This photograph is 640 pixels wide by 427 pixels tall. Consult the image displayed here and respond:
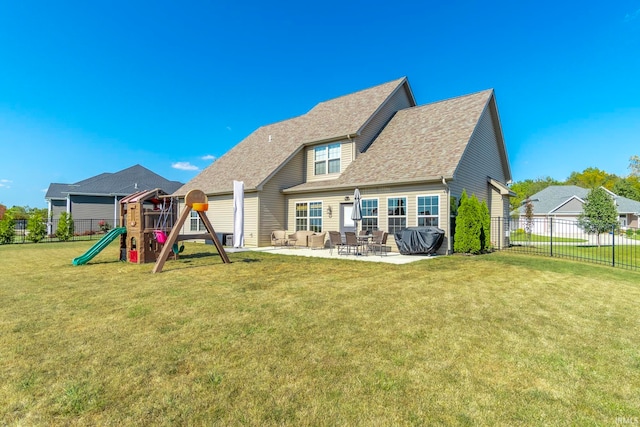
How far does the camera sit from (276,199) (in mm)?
16250

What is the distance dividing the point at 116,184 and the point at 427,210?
3005 cm

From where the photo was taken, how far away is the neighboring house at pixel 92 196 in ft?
89.6

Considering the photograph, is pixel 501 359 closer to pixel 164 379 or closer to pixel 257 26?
pixel 164 379

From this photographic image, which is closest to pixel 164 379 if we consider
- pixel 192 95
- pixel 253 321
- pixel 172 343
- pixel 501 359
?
pixel 172 343

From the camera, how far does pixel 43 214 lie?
1894 centimetres

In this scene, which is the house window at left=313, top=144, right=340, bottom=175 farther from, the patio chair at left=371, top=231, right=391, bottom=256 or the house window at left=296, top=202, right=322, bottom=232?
the patio chair at left=371, top=231, right=391, bottom=256

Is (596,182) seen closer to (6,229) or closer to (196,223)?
(196,223)

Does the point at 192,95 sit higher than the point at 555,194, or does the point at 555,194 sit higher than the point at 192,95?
the point at 192,95

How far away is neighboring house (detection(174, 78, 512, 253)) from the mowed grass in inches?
268

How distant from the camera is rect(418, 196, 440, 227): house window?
1214cm

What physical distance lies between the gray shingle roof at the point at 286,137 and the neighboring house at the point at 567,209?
88.8 feet

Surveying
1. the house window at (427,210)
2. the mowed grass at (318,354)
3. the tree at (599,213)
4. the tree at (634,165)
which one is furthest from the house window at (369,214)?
the tree at (634,165)

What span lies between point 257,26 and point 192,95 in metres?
10.4

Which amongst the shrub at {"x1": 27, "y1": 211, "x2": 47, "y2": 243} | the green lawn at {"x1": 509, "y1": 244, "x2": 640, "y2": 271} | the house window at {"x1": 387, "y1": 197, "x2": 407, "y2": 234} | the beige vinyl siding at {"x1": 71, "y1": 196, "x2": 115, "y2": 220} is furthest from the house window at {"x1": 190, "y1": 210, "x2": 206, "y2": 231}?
the green lawn at {"x1": 509, "y1": 244, "x2": 640, "y2": 271}
